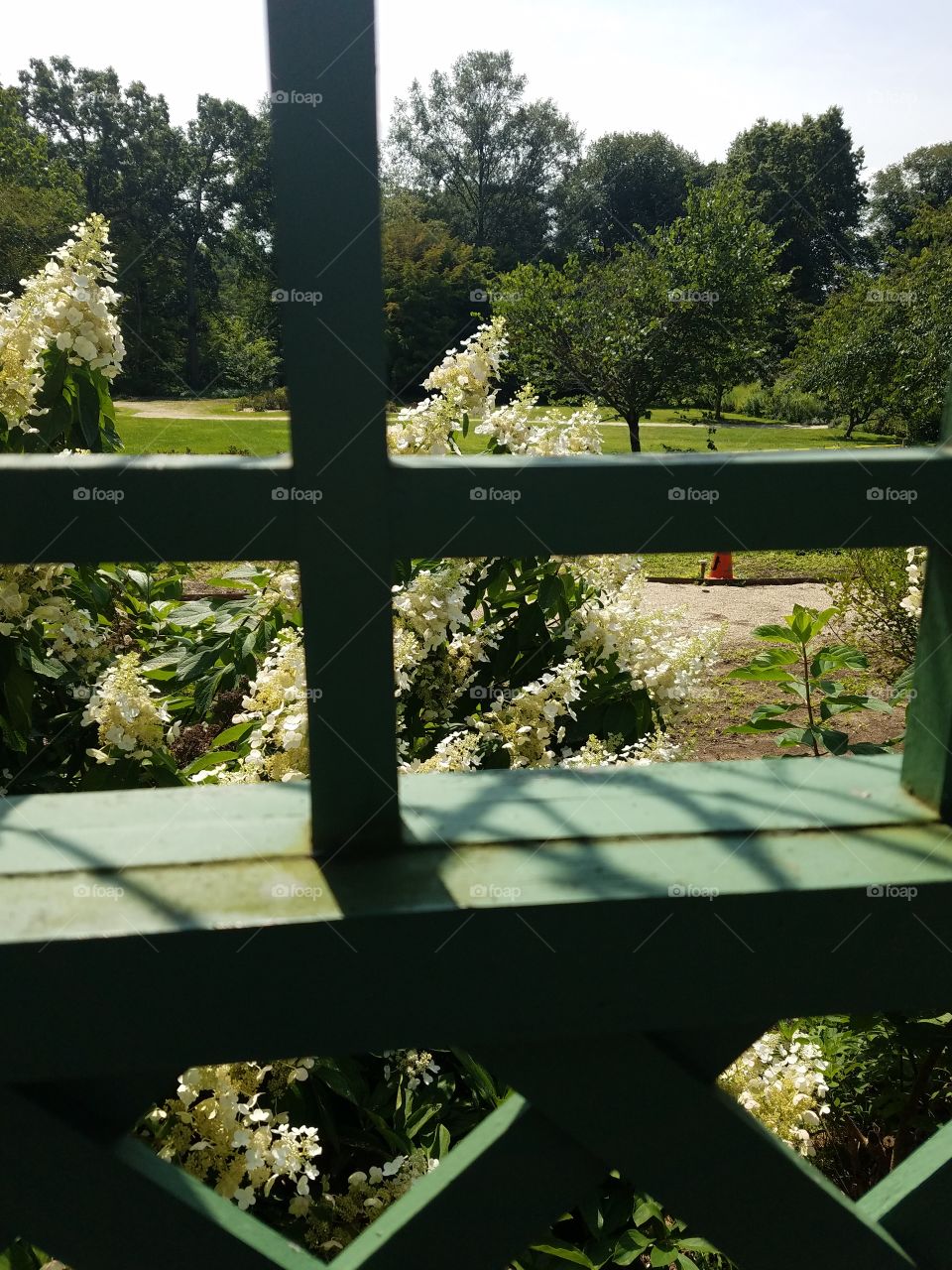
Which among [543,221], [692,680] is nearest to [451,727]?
[692,680]

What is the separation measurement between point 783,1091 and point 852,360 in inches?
294

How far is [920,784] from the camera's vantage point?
846mm

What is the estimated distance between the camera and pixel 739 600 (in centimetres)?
716

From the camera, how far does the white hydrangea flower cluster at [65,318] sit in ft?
6.27

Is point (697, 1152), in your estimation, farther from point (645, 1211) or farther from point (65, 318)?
point (65, 318)

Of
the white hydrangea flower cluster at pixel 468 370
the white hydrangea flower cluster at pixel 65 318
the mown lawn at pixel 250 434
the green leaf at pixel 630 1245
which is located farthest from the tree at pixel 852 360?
the green leaf at pixel 630 1245

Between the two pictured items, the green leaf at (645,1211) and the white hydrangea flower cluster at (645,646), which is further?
the white hydrangea flower cluster at (645,646)

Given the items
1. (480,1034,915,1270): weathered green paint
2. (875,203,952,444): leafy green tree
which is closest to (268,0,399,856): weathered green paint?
(480,1034,915,1270): weathered green paint

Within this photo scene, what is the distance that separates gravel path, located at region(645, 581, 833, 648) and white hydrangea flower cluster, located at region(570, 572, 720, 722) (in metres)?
3.74

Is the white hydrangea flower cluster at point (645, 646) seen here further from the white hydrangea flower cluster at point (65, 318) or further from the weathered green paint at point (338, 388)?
the weathered green paint at point (338, 388)

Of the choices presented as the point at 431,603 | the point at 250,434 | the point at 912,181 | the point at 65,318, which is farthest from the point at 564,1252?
the point at 912,181

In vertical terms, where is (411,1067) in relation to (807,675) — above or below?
below

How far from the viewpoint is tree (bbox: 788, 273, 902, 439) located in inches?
282

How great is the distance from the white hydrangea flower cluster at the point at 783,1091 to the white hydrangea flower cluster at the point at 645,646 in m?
0.88
